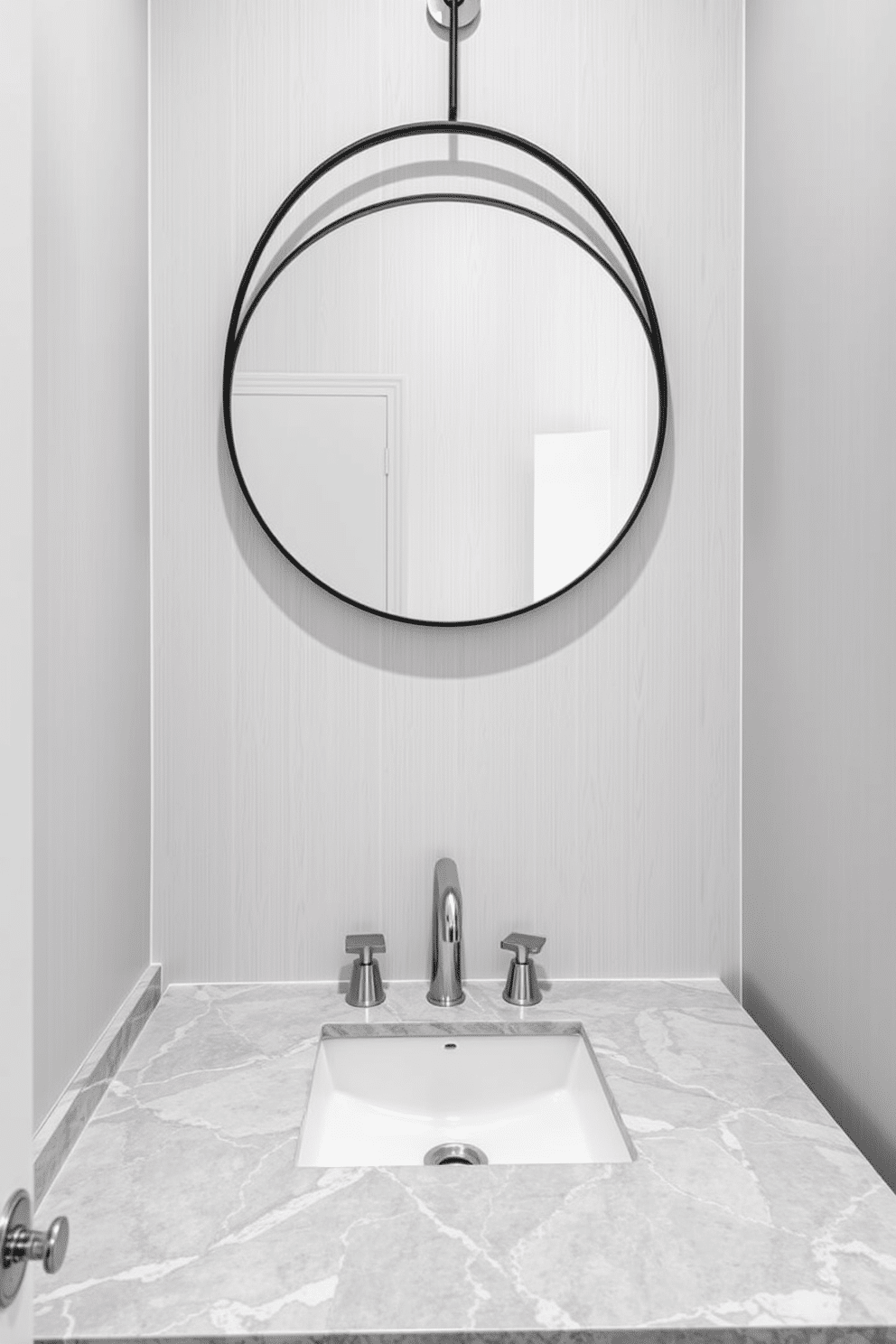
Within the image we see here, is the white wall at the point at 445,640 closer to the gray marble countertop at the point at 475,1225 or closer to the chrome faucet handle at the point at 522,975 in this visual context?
the chrome faucet handle at the point at 522,975

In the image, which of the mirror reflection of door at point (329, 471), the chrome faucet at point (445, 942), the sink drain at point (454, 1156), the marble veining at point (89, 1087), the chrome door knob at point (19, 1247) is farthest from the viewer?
the mirror reflection of door at point (329, 471)

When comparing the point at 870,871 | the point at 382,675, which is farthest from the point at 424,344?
the point at 870,871

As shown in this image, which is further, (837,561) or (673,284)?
(673,284)

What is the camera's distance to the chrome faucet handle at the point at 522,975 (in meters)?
1.28

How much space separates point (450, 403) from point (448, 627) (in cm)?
32

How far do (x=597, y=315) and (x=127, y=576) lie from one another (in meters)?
0.74

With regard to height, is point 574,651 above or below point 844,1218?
above

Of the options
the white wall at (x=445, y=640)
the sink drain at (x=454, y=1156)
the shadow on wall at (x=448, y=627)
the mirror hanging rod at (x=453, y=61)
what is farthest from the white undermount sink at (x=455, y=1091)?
the mirror hanging rod at (x=453, y=61)

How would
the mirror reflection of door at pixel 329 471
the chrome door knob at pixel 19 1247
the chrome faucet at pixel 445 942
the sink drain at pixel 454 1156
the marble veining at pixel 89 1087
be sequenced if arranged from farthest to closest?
1. the mirror reflection of door at pixel 329 471
2. the chrome faucet at pixel 445 942
3. the sink drain at pixel 454 1156
4. the marble veining at pixel 89 1087
5. the chrome door knob at pixel 19 1247

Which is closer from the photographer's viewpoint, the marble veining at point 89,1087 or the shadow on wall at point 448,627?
the marble veining at point 89,1087

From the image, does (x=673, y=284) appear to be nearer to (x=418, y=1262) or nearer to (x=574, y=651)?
(x=574, y=651)

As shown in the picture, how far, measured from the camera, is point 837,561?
Answer: 3.55 ft

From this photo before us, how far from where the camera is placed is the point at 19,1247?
58 centimetres

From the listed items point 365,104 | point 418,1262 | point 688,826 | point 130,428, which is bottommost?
point 418,1262
